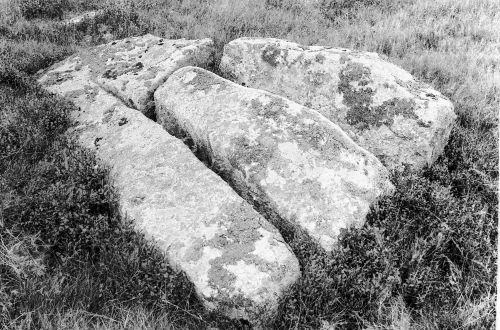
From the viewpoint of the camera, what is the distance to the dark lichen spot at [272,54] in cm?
646

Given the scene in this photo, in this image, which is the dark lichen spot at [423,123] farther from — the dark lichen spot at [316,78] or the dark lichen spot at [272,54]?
the dark lichen spot at [272,54]

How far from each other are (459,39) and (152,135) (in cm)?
726

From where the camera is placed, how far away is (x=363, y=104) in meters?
5.64

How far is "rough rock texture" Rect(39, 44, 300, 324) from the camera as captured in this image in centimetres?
367

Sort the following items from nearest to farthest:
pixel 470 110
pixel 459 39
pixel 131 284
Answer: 1. pixel 131 284
2. pixel 470 110
3. pixel 459 39

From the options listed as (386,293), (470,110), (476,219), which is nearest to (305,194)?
(386,293)

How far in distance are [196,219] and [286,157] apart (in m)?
1.26

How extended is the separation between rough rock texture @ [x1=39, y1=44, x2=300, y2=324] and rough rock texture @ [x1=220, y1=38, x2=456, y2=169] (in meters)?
2.04

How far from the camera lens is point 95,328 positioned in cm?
334

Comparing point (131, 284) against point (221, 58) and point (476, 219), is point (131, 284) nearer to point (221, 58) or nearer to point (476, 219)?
point (476, 219)

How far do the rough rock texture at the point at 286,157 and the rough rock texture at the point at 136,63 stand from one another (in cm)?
99

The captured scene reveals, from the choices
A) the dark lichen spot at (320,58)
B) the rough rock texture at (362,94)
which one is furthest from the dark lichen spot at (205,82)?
the dark lichen spot at (320,58)

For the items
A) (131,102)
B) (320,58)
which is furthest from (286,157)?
(131,102)

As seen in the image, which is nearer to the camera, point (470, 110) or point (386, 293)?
point (386, 293)
